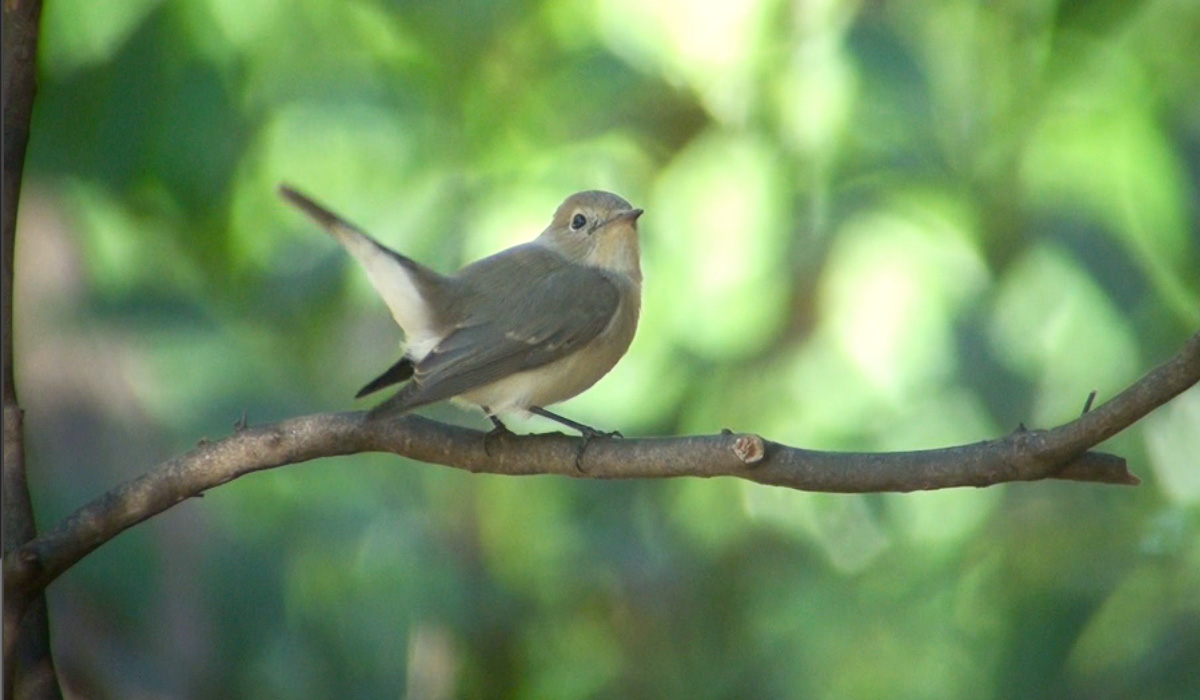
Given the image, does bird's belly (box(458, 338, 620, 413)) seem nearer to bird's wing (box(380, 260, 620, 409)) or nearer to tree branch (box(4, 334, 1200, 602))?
bird's wing (box(380, 260, 620, 409))

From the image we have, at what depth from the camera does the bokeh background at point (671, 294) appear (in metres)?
3.34

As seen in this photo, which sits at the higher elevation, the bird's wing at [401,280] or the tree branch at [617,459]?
the bird's wing at [401,280]

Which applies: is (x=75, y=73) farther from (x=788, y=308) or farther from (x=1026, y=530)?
(x=1026, y=530)

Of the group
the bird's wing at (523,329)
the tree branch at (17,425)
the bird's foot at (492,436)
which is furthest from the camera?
the bird's wing at (523,329)

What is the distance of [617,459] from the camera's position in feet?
7.93

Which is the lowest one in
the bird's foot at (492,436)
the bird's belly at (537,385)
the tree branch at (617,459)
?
the tree branch at (617,459)

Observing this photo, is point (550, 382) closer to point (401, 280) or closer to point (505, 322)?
point (505, 322)

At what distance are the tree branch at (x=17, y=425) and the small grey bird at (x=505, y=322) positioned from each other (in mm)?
549

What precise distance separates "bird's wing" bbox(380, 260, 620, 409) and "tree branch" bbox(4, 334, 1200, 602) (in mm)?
165

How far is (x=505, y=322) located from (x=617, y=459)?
0.66 metres

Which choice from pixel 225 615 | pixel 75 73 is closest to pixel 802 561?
pixel 225 615

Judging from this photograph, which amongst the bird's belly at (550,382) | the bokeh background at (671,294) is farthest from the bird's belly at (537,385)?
the bokeh background at (671,294)

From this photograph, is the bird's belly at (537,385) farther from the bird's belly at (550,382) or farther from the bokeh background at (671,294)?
the bokeh background at (671,294)

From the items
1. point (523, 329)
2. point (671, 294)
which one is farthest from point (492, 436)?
point (671, 294)
